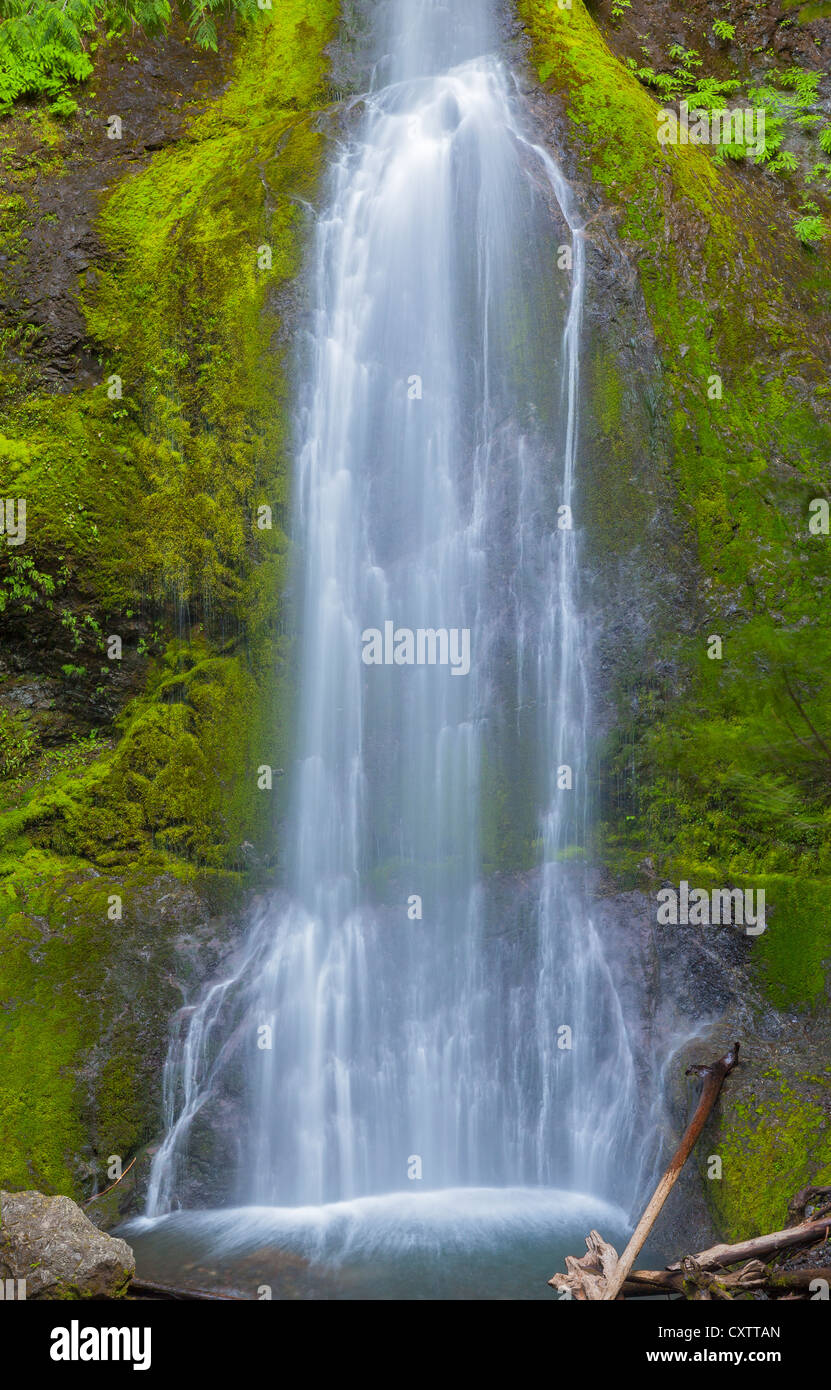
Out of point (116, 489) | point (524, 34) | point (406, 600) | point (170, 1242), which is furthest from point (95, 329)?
point (170, 1242)

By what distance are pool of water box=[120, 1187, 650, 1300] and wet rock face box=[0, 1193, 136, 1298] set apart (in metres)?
1.05

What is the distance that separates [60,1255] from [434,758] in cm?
499

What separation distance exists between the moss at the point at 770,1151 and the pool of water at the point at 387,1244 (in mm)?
950

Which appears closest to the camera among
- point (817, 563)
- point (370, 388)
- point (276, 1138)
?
point (276, 1138)

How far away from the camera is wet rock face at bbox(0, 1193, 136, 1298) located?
522 cm

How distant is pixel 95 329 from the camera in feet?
33.6

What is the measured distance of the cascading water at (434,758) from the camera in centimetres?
824

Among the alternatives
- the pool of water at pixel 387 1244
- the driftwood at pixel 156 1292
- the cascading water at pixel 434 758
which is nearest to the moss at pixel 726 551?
the cascading water at pixel 434 758

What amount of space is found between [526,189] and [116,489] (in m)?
5.09

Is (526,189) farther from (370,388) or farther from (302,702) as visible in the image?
(302,702)

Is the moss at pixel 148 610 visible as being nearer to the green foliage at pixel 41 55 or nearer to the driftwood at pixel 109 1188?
the driftwood at pixel 109 1188

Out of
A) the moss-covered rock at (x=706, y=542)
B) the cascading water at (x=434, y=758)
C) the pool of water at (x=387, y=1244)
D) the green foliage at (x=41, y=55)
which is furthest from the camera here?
the green foliage at (x=41, y=55)

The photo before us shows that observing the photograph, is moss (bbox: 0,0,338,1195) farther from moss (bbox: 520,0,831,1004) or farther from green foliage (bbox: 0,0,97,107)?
moss (bbox: 520,0,831,1004)

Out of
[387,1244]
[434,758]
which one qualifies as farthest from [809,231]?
[387,1244]
